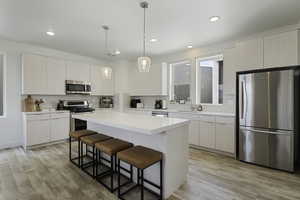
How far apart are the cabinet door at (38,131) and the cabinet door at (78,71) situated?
1.45 metres

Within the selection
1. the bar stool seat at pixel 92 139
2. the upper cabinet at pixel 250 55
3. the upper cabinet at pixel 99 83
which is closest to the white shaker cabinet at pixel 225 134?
the upper cabinet at pixel 250 55

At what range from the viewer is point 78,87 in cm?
485

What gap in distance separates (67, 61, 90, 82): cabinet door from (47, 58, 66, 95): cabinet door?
17 cm

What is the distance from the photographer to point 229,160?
320cm

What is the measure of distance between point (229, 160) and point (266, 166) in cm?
60

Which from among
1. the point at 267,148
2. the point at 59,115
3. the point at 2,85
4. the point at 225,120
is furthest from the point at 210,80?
the point at 2,85

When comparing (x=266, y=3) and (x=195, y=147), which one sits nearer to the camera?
(x=266, y=3)

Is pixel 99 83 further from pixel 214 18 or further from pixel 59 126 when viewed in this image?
pixel 214 18

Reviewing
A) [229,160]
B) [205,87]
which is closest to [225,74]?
[205,87]

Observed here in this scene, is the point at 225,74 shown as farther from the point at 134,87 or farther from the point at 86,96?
the point at 86,96

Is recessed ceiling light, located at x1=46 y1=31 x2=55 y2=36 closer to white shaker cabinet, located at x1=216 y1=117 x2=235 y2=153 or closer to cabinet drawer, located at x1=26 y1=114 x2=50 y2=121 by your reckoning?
cabinet drawer, located at x1=26 y1=114 x2=50 y2=121

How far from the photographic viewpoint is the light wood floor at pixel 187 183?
2.06 metres

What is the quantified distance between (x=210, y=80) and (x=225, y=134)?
5.37 feet

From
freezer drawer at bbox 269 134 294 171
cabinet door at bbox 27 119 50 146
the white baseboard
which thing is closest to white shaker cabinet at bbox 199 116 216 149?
freezer drawer at bbox 269 134 294 171
